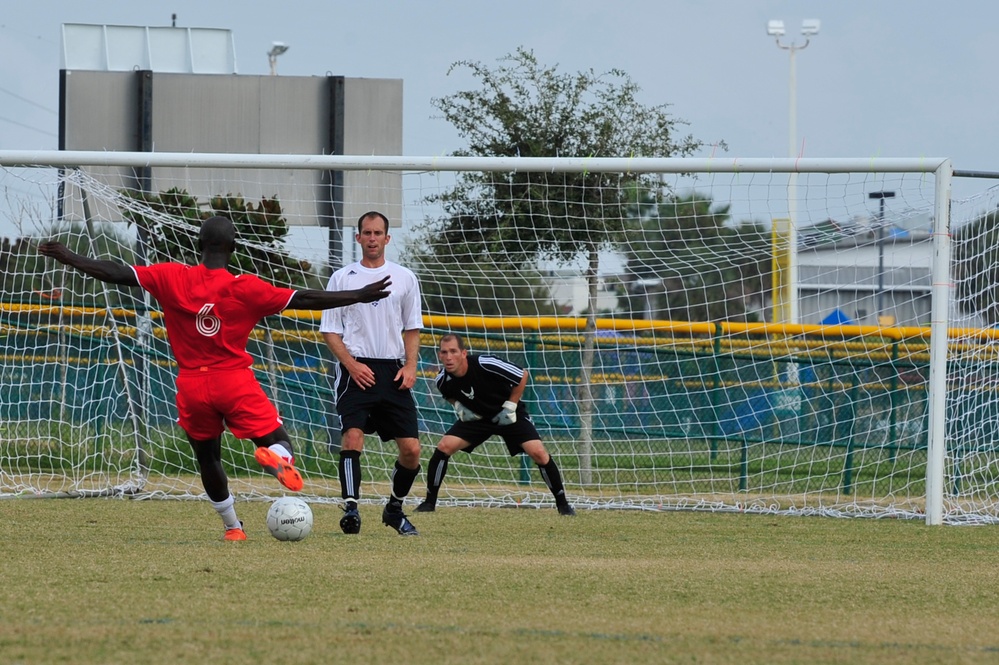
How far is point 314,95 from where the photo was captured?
1441 centimetres

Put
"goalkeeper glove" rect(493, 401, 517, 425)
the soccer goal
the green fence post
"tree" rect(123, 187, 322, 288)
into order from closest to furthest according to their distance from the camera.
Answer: "goalkeeper glove" rect(493, 401, 517, 425) → the soccer goal → "tree" rect(123, 187, 322, 288) → the green fence post

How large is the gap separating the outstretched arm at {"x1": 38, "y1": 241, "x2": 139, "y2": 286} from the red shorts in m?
0.59

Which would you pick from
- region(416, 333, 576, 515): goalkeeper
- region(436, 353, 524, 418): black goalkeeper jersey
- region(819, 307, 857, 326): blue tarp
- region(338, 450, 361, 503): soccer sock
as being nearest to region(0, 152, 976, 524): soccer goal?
region(819, 307, 857, 326): blue tarp

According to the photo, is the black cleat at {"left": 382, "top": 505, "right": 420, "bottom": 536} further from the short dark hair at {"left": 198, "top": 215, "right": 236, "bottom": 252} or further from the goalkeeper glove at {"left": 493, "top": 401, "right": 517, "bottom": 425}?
the goalkeeper glove at {"left": 493, "top": 401, "right": 517, "bottom": 425}

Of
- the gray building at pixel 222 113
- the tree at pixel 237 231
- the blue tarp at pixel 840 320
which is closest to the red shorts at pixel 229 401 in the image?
the tree at pixel 237 231

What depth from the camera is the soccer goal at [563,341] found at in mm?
10383

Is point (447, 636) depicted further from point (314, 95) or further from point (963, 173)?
point (314, 95)

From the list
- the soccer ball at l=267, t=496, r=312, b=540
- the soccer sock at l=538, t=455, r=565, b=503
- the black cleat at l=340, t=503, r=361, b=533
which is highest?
the soccer ball at l=267, t=496, r=312, b=540

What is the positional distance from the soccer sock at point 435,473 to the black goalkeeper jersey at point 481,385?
Result: 18.4 inches

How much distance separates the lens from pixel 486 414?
9.86 meters

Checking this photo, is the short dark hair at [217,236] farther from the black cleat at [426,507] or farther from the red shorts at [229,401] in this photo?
the black cleat at [426,507]

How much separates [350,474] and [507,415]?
7.84 feet

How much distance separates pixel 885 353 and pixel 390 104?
19.7ft

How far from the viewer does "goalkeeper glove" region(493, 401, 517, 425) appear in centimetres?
970
